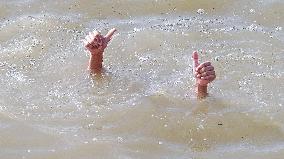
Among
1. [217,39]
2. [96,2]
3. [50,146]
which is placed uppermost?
[96,2]

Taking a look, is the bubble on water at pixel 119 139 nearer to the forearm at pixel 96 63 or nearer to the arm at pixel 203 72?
the arm at pixel 203 72

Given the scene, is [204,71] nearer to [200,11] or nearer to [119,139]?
[119,139]

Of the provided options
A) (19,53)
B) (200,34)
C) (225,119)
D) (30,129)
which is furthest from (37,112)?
(200,34)

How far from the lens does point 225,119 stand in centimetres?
499

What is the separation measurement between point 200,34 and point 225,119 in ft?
4.66

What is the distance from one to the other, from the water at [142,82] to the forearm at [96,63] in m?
0.11

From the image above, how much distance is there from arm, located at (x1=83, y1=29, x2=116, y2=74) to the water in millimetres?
138

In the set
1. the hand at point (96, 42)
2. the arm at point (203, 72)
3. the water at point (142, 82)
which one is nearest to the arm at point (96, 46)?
the hand at point (96, 42)

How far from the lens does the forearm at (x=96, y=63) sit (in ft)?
17.5

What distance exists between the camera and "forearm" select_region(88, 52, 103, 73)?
5.34 m

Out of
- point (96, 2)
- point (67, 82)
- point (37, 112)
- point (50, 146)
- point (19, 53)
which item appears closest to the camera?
point (50, 146)

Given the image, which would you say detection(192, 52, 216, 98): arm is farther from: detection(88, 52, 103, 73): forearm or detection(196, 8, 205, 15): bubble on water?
detection(196, 8, 205, 15): bubble on water

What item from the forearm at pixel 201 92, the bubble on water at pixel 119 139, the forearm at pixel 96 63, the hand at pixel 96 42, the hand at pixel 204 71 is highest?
the hand at pixel 96 42

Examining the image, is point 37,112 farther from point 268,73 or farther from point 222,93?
point 268,73
